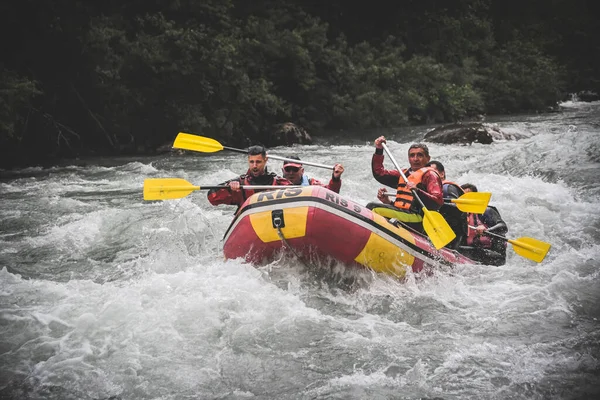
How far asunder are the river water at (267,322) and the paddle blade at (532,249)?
17 centimetres

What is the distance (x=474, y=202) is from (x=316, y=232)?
1616mm

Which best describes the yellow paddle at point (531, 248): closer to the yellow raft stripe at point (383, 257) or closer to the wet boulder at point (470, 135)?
the yellow raft stripe at point (383, 257)

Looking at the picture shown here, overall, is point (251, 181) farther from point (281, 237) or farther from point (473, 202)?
point (473, 202)

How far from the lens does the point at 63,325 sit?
10.1 feet

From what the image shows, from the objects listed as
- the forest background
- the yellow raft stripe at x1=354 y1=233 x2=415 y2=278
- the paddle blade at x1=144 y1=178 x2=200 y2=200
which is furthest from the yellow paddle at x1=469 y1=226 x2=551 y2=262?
the forest background

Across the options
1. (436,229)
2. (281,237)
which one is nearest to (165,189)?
(281,237)

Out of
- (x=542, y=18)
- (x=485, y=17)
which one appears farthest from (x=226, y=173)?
(x=542, y=18)

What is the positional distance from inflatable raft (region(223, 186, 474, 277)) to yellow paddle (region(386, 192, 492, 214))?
0.77 meters

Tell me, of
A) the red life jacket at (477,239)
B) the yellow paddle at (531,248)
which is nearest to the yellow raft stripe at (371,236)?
the yellow paddle at (531,248)

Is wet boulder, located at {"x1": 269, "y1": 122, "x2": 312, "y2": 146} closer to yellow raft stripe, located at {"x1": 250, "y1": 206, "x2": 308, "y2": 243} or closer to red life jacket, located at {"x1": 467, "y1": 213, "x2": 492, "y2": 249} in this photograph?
red life jacket, located at {"x1": 467, "y1": 213, "x2": 492, "y2": 249}

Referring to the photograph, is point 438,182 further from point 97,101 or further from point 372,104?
point 372,104

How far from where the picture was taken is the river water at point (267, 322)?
2.60 metres

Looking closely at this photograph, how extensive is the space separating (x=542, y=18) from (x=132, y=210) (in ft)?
96.4

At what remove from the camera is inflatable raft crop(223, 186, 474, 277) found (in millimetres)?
3533
